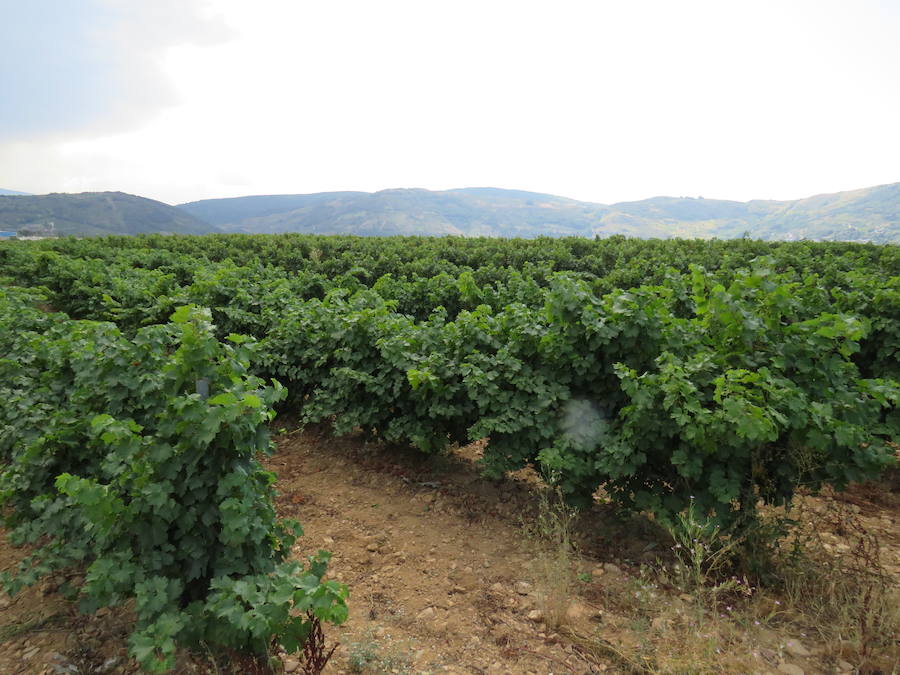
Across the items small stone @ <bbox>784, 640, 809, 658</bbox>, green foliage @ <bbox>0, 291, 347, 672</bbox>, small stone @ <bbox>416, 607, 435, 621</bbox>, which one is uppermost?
green foliage @ <bbox>0, 291, 347, 672</bbox>

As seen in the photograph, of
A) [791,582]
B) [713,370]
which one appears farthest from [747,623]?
[713,370]

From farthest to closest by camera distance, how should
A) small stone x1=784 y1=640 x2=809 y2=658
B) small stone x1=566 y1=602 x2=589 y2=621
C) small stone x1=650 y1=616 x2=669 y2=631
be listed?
small stone x1=566 y1=602 x2=589 y2=621, small stone x1=650 y1=616 x2=669 y2=631, small stone x1=784 y1=640 x2=809 y2=658

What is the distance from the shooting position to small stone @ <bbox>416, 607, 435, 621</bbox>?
332 centimetres

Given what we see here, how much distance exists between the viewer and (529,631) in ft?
10.5

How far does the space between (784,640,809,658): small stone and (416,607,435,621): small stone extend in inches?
83.6

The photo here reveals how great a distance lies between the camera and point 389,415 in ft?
17.9

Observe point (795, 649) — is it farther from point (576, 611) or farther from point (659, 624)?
point (576, 611)

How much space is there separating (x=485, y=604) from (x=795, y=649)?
1.84m

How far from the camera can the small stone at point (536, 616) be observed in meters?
3.28

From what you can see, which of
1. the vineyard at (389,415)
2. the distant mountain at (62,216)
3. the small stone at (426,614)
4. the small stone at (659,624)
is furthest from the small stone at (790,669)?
the distant mountain at (62,216)

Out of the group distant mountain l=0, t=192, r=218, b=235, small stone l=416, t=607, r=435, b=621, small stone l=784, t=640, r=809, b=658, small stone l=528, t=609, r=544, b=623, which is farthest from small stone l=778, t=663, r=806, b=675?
distant mountain l=0, t=192, r=218, b=235

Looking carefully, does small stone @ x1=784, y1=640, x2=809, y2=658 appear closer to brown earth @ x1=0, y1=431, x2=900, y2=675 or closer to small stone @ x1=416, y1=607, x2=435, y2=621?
brown earth @ x1=0, y1=431, x2=900, y2=675

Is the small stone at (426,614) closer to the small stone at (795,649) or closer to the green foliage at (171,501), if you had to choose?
the green foliage at (171,501)

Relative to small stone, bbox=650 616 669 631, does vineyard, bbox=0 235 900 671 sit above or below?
above
